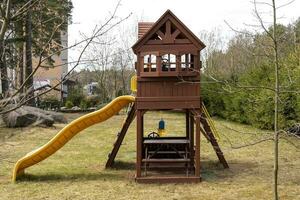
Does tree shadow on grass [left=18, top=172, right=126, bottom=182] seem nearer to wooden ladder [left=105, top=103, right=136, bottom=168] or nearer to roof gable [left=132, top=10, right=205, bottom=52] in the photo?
wooden ladder [left=105, top=103, right=136, bottom=168]

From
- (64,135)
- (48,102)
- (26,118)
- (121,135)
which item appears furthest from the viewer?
(26,118)

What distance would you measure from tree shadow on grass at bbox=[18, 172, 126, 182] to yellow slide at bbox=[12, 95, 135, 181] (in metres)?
0.25

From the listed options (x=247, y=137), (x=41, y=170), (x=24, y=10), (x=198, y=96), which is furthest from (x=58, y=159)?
(x=24, y=10)

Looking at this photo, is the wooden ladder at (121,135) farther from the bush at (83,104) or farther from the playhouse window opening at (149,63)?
the bush at (83,104)

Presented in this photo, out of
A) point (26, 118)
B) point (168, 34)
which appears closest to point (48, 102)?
point (168, 34)

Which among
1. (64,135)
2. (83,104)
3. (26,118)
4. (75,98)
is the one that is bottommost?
(26,118)

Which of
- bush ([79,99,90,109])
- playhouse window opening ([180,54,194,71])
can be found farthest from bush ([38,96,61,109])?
playhouse window opening ([180,54,194,71])

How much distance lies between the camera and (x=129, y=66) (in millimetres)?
38594

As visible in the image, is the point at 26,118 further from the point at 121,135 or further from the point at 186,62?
the point at 186,62

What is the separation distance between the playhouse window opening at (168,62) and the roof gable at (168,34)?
11.7 inches

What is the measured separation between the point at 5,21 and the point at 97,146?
12.4 metres

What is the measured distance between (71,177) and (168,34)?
358 centimetres

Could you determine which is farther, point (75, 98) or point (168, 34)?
point (75, 98)

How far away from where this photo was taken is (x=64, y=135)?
9.51m
